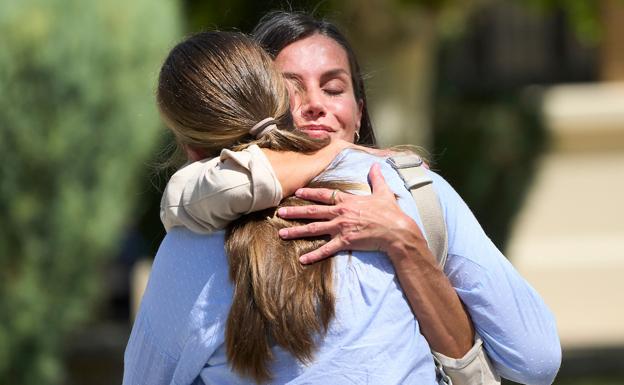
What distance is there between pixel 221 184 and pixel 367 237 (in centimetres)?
27

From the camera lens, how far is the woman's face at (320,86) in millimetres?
2252

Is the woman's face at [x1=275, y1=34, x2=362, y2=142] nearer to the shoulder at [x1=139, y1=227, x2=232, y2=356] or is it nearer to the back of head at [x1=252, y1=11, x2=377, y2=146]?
the back of head at [x1=252, y1=11, x2=377, y2=146]

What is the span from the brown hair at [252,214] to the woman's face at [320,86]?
0.19 meters

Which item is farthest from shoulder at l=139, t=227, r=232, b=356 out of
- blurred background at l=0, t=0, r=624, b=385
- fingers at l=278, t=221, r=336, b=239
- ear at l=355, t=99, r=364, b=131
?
blurred background at l=0, t=0, r=624, b=385

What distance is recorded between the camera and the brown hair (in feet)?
6.22

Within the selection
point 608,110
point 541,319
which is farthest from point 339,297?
point 608,110

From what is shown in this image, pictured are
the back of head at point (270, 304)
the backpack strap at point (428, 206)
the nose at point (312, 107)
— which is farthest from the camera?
the nose at point (312, 107)

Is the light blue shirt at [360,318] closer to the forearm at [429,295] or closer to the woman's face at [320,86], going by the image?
the forearm at [429,295]

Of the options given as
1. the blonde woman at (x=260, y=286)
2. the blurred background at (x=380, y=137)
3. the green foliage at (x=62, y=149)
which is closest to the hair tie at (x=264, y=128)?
the blonde woman at (x=260, y=286)

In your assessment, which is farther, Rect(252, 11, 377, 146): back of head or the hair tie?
Rect(252, 11, 377, 146): back of head

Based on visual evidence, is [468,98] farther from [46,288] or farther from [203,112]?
[203,112]

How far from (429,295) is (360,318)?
6.0 inches

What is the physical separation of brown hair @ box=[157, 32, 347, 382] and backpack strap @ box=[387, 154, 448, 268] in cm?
18

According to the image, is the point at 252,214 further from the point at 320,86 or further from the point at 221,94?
the point at 320,86
